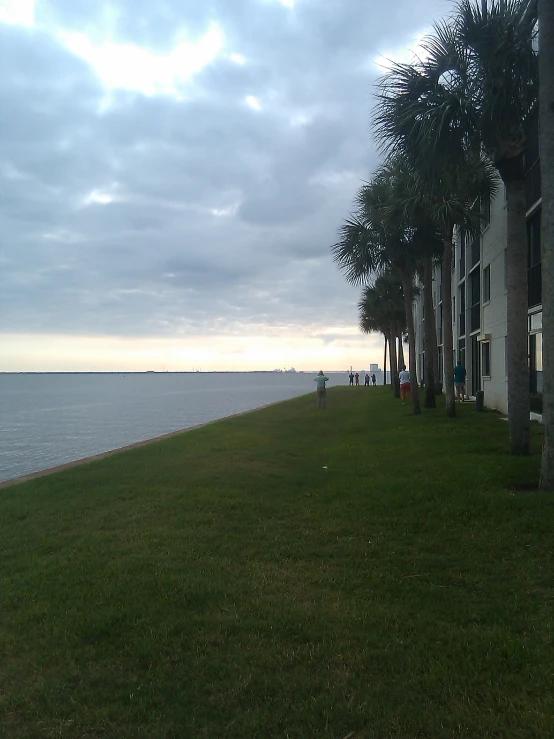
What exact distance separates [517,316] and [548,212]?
2.53 m

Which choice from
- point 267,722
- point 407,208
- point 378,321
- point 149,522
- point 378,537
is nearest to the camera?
point 267,722

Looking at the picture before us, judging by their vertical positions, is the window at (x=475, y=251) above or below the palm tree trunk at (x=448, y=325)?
above

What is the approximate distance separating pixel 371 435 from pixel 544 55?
9.73 m

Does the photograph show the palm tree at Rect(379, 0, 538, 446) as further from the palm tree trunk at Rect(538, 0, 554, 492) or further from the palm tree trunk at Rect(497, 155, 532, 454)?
the palm tree trunk at Rect(538, 0, 554, 492)

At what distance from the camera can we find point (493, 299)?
71.2ft

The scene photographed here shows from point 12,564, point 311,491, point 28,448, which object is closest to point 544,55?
point 311,491

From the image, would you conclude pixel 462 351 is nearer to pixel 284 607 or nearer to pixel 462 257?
pixel 462 257

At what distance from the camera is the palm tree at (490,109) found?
31.8 feet

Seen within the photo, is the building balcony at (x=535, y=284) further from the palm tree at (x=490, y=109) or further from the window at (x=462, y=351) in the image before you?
the window at (x=462, y=351)

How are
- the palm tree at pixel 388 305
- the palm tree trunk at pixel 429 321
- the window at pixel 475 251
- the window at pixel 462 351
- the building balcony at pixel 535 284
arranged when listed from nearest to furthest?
the building balcony at pixel 535 284 < the palm tree trunk at pixel 429 321 < the window at pixel 475 251 < the window at pixel 462 351 < the palm tree at pixel 388 305

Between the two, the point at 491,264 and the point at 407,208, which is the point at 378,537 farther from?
Answer: the point at 491,264

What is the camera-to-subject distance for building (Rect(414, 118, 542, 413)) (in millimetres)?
16188

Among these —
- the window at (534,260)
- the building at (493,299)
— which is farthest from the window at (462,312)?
the window at (534,260)

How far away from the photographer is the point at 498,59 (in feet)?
32.2
